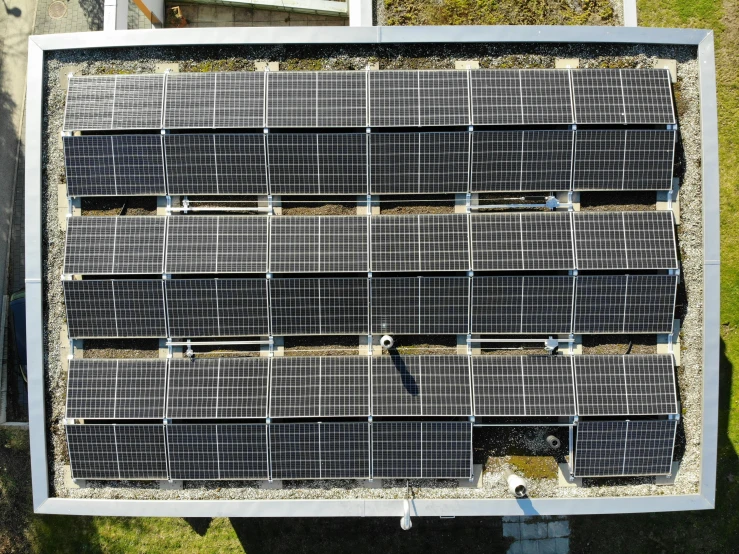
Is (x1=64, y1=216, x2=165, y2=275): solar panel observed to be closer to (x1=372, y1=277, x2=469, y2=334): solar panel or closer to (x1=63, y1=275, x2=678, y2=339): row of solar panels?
(x1=63, y1=275, x2=678, y2=339): row of solar panels

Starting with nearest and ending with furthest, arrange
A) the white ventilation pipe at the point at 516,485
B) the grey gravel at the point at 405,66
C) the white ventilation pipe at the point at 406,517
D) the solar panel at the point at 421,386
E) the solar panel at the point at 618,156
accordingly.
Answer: the white ventilation pipe at the point at 406,517 < the white ventilation pipe at the point at 516,485 < the solar panel at the point at 421,386 < the solar panel at the point at 618,156 < the grey gravel at the point at 405,66

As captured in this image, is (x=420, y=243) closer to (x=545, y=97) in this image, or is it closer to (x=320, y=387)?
(x=320, y=387)

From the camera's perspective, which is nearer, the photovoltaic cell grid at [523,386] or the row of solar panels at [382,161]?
the photovoltaic cell grid at [523,386]

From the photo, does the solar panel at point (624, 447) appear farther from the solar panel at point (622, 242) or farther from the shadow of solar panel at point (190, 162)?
the shadow of solar panel at point (190, 162)

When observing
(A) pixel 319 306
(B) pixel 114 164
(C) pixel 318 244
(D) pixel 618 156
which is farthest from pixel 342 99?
Answer: (D) pixel 618 156

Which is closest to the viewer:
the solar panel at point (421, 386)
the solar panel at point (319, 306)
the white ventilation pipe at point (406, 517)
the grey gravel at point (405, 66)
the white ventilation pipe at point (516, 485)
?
the white ventilation pipe at point (406, 517)

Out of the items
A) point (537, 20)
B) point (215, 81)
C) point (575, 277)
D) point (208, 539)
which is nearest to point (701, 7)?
point (537, 20)

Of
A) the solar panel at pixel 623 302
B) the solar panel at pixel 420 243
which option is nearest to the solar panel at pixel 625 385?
the solar panel at pixel 623 302

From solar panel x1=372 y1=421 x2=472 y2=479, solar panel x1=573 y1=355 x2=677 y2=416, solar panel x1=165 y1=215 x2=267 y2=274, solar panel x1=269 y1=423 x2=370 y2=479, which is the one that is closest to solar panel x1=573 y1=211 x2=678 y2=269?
solar panel x1=573 y1=355 x2=677 y2=416
